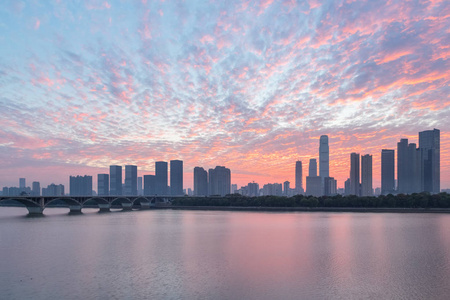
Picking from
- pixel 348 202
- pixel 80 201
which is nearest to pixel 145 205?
pixel 80 201

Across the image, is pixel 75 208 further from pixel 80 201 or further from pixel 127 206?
pixel 127 206

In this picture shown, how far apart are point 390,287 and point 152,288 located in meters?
18.2

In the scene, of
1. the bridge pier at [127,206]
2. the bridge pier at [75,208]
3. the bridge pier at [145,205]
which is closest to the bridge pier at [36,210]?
the bridge pier at [75,208]

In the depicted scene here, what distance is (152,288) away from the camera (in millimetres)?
25922

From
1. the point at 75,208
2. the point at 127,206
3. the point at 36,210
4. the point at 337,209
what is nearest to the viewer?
the point at 36,210

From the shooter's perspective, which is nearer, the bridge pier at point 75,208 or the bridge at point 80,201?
the bridge at point 80,201

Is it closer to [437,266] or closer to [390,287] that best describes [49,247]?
[390,287]

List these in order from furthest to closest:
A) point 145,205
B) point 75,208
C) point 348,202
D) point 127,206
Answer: point 145,205
point 127,206
point 75,208
point 348,202

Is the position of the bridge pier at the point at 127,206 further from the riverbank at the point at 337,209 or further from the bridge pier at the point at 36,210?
the bridge pier at the point at 36,210

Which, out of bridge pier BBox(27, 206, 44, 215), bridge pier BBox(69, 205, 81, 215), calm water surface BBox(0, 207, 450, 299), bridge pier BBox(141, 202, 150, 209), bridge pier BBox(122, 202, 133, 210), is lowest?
bridge pier BBox(141, 202, 150, 209)

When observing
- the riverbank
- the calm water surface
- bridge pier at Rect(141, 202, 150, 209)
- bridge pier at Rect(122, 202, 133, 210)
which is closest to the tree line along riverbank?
the riverbank

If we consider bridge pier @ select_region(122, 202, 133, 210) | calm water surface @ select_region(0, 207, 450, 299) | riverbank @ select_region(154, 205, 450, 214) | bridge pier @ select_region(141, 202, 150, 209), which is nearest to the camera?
calm water surface @ select_region(0, 207, 450, 299)

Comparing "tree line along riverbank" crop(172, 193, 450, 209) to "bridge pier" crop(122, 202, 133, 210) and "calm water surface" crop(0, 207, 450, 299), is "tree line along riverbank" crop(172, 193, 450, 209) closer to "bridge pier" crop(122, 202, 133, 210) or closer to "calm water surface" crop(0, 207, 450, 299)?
"bridge pier" crop(122, 202, 133, 210)

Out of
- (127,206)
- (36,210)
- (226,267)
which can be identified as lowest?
(127,206)
